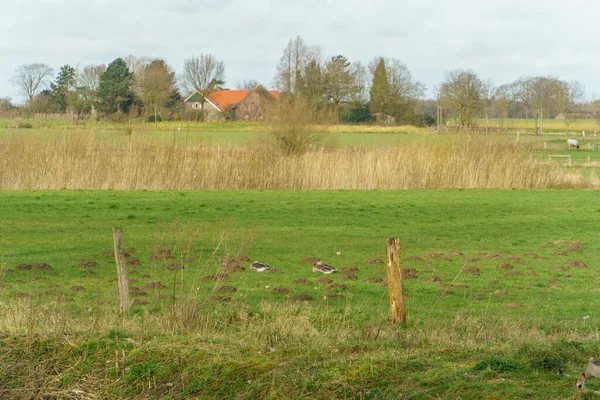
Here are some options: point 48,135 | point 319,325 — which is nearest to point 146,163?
point 48,135

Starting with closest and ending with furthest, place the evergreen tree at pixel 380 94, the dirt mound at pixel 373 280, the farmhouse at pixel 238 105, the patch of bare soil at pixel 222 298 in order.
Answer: the patch of bare soil at pixel 222 298, the dirt mound at pixel 373 280, the farmhouse at pixel 238 105, the evergreen tree at pixel 380 94

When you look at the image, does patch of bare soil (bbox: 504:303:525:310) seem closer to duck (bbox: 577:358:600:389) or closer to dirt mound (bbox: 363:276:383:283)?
dirt mound (bbox: 363:276:383:283)

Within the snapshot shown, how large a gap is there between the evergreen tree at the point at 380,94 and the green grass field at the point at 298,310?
6401cm

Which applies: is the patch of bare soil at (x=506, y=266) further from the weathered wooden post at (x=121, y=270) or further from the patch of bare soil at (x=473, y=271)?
the weathered wooden post at (x=121, y=270)

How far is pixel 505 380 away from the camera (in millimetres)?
6219

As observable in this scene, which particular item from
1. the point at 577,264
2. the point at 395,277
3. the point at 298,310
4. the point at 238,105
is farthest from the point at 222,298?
the point at 238,105

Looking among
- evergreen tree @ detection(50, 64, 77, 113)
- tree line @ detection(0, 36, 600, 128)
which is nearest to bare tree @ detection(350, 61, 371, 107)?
tree line @ detection(0, 36, 600, 128)

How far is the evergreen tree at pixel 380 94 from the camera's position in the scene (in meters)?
84.9

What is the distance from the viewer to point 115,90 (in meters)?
47.0

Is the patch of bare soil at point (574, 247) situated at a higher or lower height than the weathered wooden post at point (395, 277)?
lower

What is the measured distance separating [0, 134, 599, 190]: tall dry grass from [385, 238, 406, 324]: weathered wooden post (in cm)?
2186

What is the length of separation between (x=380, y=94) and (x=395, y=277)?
79.0 m

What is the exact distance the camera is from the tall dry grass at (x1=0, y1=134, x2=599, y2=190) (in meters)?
28.2

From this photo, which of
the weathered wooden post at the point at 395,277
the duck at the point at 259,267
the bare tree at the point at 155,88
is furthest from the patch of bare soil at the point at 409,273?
the bare tree at the point at 155,88
